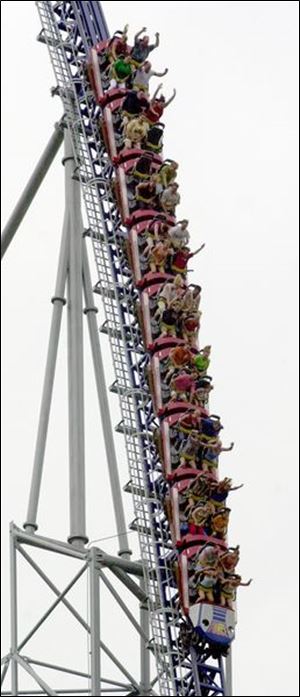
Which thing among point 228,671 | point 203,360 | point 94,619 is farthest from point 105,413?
point 228,671

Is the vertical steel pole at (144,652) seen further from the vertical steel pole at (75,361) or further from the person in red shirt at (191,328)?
the person in red shirt at (191,328)

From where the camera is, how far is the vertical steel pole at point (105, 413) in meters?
23.9

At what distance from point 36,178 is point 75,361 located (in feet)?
7.33

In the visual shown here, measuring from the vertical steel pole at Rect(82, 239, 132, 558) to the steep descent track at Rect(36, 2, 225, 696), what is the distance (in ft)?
1.20

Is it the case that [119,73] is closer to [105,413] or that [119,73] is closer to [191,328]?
[191,328]

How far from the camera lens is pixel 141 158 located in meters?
24.7

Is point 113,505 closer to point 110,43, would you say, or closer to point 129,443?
point 129,443

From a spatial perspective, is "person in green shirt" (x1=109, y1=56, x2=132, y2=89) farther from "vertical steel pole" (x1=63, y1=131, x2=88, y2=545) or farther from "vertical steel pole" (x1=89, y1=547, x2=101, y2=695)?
"vertical steel pole" (x1=89, y1=547, x2=101, y2=695)

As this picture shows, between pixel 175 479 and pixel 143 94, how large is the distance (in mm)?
3879

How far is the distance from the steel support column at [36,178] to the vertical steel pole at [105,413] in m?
0.95

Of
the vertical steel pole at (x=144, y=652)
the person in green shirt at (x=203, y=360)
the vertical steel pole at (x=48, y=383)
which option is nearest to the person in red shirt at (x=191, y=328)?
the person in green shirt at (x=203, y=360)

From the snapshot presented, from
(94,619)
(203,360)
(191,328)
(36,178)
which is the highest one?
(36,178)

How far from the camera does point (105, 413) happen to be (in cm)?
2444

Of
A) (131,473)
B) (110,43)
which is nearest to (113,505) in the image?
(131,473)
